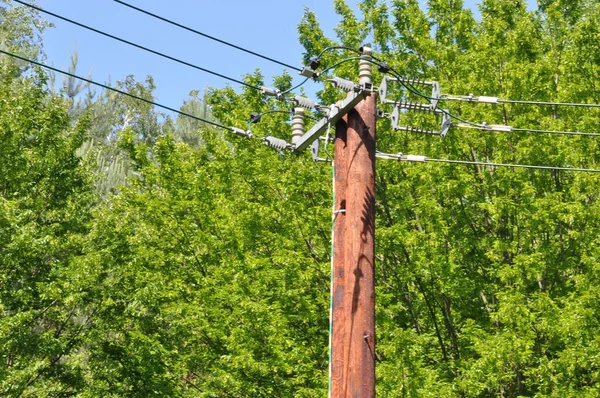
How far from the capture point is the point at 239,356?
619 inches

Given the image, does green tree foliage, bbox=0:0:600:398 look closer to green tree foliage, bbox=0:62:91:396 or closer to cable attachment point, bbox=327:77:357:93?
green tree foliage, bbox=0:62:91:396

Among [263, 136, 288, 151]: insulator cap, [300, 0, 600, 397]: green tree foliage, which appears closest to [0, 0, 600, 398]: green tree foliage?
[300, 0, 600, 397]: green tree foliage

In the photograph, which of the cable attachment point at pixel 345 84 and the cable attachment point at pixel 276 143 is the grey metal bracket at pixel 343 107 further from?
the cable attachment point at pixel 276 143

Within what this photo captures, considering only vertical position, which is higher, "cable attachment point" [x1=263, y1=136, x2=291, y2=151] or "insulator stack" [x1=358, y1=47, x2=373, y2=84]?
"insulator stack" [x1=358, y1=47, x2=373, y2=84]

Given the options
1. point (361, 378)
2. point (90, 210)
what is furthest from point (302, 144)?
point (90, 210)

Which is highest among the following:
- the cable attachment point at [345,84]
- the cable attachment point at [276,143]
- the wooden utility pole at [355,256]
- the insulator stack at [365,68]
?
the insulator stack at [365,68]

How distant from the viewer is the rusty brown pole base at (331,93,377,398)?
773 cm

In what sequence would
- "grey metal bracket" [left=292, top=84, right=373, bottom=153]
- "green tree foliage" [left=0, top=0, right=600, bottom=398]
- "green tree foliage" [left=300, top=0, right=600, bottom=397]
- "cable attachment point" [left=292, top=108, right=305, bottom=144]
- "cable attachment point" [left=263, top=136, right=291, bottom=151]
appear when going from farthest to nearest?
"green tree foliage" [left=0, top=0, right=600, bottom=398], "green tree foliage" [left=300, top=0, right=600, bottom=397], "cable attachment point" [left=263, top=136, right=291, bottom=151], "cable attachment point" [left=292, top=108, right=305, bottom=144], "grey metal bracket" [left=292, top=84, right=373, bottom=153]

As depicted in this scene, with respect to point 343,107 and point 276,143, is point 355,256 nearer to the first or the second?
point 343,107

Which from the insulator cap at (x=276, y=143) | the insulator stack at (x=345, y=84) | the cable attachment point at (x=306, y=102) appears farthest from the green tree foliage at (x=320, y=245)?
the insulator stack at (x=345, y=84)

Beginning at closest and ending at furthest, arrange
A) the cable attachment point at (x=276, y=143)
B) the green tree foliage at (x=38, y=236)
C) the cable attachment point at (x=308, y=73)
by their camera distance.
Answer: the cable attachment point at (x=308, y=73), the cable attachment point at (x=276, y=143), the green tree foliage at (x=38, y=236)

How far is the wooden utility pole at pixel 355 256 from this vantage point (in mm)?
7734

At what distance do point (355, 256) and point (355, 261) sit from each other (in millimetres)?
47

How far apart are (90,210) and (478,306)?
1010 cm
